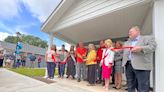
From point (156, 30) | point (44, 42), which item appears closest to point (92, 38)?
point (156, 30)

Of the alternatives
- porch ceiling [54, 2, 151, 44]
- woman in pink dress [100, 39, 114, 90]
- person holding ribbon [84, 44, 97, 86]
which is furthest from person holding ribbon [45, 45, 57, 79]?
woman in pink dress [100, 39, 114, 90]

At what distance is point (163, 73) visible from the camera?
16.9ft

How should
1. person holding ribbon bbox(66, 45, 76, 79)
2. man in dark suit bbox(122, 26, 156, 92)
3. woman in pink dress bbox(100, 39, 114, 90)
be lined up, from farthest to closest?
person holding ribbon bbox(66, 45, 76, 79), woman in pink dress bbox(100, 39, 114, 90), man in dark suit bbox(122, 26, 156, 92)

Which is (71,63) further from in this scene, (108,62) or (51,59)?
(108,62)

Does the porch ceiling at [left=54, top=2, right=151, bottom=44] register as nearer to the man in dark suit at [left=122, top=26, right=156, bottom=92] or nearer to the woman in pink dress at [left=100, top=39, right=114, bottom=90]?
the woman in pink dress at [left=100, top=39, right=114, bottom=90]

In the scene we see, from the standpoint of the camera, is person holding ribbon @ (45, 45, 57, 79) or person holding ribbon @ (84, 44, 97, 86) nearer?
person holding ribbon @ (84, 44, 97, 86)

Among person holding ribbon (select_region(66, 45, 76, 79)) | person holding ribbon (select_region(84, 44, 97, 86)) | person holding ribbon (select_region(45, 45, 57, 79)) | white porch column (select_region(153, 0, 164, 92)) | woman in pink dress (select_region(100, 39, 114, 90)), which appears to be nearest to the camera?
white porch column (select_region(153, 0, 164, 92))

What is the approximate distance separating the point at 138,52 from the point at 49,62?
5.45 meters

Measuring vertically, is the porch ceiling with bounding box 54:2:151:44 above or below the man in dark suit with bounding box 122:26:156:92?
above

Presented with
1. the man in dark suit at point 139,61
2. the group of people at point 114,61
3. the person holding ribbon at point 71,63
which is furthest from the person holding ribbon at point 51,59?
the man in dark suit at point 139,61

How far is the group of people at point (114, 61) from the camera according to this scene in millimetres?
4609

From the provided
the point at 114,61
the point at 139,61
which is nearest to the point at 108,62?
the point at 114,61

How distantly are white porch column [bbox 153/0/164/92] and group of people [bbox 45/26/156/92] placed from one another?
229 millimetres

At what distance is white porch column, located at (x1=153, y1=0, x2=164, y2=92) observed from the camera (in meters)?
5.15
